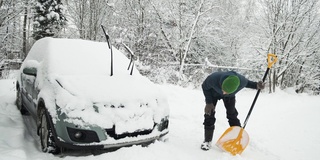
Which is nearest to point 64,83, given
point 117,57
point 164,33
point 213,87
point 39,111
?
point 39,111

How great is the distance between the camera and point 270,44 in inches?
506

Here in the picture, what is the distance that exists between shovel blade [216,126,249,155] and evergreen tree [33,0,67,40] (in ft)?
46.1

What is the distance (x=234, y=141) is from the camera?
3688 millimetres

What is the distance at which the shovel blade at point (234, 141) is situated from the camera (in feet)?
12.0

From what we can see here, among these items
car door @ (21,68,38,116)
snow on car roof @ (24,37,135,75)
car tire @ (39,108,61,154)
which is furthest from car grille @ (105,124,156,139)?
car door @ (21,68,38,116)

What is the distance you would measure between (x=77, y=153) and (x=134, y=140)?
2.40ft

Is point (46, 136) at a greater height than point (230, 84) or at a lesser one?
lesser

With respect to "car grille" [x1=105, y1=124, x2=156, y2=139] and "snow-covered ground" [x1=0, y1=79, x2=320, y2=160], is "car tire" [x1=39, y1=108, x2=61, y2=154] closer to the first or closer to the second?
"snow-covered ground" [x1=0, y1=79, x2=320, y2=160]

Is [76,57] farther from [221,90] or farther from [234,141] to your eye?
[234,141]

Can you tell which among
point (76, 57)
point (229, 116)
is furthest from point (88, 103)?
point (229, 116)

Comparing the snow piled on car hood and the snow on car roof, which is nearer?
the snow piled on car hood

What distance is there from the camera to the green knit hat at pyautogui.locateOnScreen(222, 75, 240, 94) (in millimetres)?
3438

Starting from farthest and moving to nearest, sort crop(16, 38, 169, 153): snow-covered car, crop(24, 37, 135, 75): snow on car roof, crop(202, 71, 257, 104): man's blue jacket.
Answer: crop(202, 71, 257, 104): man's blue jacket < crop(24, 37, 135, 75): snow on car roof < crop(16, 38, 169, 153): snow-covered car

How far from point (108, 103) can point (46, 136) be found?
2.94 feet
